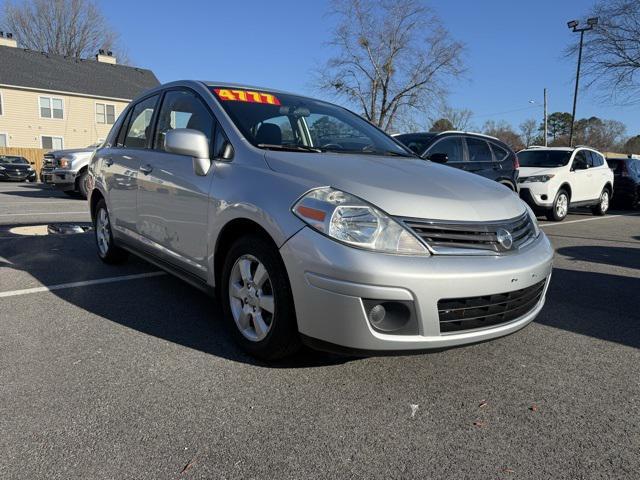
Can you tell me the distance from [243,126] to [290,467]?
2142mm

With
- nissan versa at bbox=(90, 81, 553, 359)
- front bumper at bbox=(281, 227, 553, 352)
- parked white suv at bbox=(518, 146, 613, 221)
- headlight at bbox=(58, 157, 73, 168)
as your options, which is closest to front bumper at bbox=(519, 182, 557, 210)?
parked white suv at bbox=(518, 146, 613, 221)

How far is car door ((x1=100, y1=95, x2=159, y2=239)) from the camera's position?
431 centimetres

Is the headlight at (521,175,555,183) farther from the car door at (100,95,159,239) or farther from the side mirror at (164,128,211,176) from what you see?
the side mirror at (164,128,211,176)

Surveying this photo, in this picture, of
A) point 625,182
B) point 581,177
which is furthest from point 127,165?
point 625,182

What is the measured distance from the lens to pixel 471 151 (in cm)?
912

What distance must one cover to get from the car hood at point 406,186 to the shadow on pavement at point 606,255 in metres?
4.07

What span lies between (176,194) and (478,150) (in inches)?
281

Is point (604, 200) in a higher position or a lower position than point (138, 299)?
higher

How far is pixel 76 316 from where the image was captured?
3.68 m

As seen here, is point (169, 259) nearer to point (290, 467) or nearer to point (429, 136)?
point (290, 467)

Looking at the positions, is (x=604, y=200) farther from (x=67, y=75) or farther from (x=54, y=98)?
(x=67, y=75)

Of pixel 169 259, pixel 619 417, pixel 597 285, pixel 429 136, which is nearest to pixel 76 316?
pixel 169 259

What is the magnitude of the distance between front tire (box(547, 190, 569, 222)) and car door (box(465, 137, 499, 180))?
261 cm

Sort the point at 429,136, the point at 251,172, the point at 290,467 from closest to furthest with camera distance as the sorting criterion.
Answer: the point at 290,467
the point at 251,172
the point at 429,136
